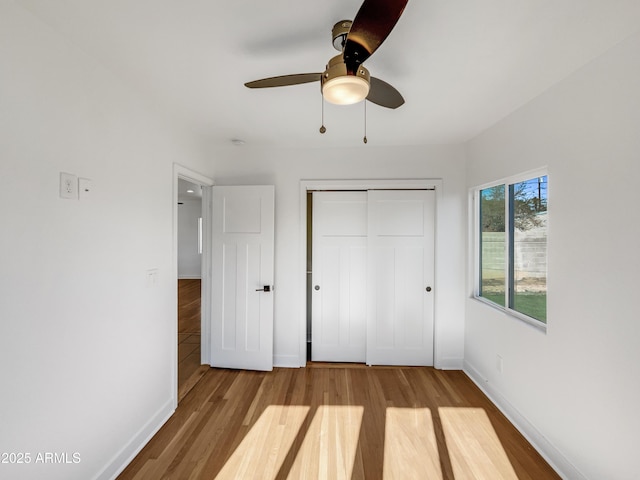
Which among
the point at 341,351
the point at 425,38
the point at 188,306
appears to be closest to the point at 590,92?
the point at 425,38

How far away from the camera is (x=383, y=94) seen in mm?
1376

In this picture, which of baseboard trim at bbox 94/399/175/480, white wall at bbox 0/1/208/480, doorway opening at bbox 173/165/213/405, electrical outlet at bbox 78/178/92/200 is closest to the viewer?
white wall at bbox 0/1/208/480

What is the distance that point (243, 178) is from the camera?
311cm

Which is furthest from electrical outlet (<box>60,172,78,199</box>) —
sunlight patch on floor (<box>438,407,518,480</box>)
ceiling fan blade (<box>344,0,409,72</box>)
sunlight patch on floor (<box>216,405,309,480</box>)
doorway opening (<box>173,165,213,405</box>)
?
sunlight patch on floor (<box>438,407,518,480</box>)

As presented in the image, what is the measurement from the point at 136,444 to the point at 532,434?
2703mm

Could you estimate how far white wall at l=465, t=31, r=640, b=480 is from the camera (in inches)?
53.0

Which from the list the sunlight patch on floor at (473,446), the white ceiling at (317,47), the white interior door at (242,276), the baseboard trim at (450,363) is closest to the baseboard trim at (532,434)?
the sunlight patch on floor at (473,446)

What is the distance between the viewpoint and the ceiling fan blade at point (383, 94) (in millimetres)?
1306

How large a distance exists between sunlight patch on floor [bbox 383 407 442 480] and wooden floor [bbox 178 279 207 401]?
5.94 feet

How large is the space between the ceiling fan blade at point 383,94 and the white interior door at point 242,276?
1.71 meters

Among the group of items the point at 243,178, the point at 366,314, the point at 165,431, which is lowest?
the point at 165,431

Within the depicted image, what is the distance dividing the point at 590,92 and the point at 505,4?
838 millimetres

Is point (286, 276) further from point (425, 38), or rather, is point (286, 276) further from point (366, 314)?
point (425, 38)

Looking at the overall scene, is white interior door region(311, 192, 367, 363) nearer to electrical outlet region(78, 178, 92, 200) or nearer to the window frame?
the window frame
